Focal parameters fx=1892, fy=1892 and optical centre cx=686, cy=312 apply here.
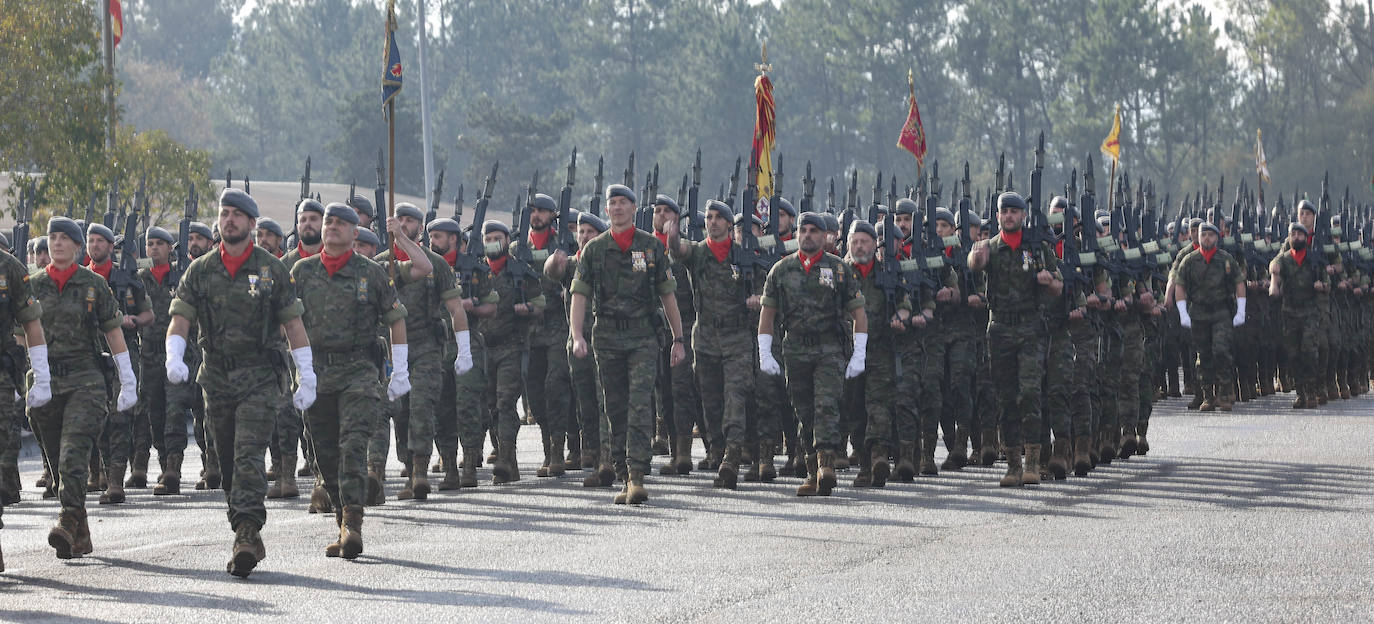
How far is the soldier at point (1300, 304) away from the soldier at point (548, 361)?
9.14 meters

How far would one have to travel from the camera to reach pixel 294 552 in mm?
9766

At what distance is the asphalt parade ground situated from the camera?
309 inches

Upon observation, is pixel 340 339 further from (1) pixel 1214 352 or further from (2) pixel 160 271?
(1) pixel 1214 352

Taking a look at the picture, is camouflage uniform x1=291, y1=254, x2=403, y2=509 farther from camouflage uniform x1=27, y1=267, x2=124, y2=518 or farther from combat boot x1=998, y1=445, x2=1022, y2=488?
combat boot x1=998, y1=445, x2=1022, y2=488

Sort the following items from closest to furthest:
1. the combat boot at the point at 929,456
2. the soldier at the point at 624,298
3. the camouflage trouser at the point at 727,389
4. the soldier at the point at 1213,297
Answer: the soldier at the point at 624,298 < the camouflage trouser at the point at 727,389 < the combat boot at the point at 929,456 < the soldier at the point at 1213,297

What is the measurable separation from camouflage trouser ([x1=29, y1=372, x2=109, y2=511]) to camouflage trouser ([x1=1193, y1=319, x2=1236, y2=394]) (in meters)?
12.6

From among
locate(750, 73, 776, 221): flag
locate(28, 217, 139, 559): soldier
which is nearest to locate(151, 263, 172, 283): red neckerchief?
locate(28, 217, 139, 559): soldier

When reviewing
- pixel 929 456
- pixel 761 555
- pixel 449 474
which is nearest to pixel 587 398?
pixel 449 474

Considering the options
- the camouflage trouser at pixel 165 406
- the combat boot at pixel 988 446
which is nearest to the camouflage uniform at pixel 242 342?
the camouflage trouser at pixel 165 406

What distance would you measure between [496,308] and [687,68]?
227 feet

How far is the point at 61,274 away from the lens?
10.4 metres

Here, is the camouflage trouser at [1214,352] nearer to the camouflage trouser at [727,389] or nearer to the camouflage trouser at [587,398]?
the camouflage trouser at [727,389]

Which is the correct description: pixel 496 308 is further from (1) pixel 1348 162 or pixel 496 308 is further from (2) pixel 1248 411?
(1) pixel 1348 162

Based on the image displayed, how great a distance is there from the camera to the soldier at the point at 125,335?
513 inches
